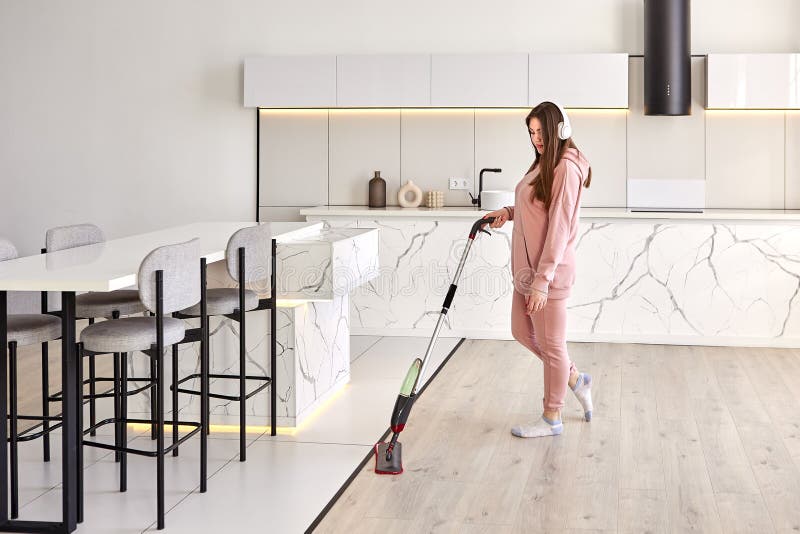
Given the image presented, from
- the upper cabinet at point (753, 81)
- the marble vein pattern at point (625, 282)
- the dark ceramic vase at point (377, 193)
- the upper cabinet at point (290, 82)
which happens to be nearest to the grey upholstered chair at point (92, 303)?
the marble vein pattern at point (625, 282)

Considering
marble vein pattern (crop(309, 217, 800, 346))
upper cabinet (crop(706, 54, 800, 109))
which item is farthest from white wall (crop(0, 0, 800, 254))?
marble vein pattern (crop(309, 217, 800, 346))

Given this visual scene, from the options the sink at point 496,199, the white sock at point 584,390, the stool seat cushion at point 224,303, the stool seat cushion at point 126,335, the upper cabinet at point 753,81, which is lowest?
the white sock at point 584,390

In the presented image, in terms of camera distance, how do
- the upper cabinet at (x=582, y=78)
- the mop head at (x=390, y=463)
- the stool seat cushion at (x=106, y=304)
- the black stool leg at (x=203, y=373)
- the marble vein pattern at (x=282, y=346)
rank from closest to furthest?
the black stool leg at (x=203, y=373), the mop head at (x=390, y=463), the stool seat cushion at (x=106, y=304), the marble vein pattern at (x=282, y=346), the upper cabinet at (x=582, y=78)

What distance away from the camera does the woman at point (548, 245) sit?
4082mm

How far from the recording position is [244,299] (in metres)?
3.95

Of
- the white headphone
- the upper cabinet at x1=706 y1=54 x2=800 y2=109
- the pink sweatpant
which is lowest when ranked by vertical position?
the pink sweatpant

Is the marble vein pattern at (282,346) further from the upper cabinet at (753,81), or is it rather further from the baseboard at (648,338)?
the upper cabinet at (753,81)

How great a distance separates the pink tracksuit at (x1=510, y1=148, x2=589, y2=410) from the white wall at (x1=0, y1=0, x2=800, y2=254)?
10.2 ft

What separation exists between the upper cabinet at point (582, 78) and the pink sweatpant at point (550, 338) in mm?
2779

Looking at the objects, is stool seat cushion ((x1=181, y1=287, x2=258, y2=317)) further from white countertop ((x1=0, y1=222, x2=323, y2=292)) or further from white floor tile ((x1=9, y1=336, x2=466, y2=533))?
white floor tile ((x1=9, y1=336, x2=466, y2=533))

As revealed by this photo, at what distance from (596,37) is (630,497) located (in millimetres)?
4247

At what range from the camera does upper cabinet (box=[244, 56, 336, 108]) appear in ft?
22.9

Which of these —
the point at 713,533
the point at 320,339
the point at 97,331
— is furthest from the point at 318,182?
the point at 713,533

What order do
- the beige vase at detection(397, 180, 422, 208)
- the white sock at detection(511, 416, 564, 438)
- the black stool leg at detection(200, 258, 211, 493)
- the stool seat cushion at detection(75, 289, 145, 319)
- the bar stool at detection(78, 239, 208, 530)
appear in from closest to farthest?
the bar stool at detection(78, 239, 208, 530)
the black stool leg at detection(200, 258, 211, 493)
the stool seat cushion at detection(75, 289, 145, 319)
the white sock at detection(511, 416, 564, 438)
the beige vase at detection(397, 180, 422, 208)
